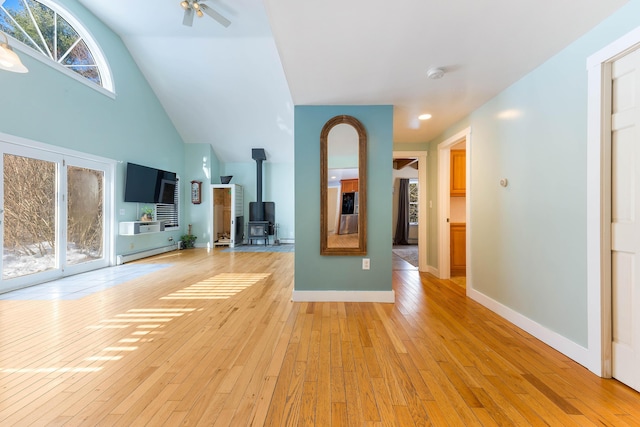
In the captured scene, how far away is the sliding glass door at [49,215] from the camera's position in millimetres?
3250

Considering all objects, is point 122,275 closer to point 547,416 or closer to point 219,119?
point 219,119

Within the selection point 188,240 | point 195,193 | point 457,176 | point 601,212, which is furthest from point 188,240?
point 601,212

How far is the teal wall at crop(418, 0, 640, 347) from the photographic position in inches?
68.7

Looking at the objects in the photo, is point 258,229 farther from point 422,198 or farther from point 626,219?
point 626,219

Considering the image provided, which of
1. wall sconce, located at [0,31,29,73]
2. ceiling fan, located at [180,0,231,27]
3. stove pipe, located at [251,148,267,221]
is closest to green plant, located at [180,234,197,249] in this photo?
stove pipe, located at [251,148,267,221]

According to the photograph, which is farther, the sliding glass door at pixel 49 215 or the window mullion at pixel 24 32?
the window mullion at pixel 24 32

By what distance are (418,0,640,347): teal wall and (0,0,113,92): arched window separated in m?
6.03

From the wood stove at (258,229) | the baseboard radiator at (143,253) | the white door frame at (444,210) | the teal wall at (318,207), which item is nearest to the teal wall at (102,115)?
the baseboard radiator at (143,253)

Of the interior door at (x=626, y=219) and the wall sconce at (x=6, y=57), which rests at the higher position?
the wall sconce at (x=6, y=57)

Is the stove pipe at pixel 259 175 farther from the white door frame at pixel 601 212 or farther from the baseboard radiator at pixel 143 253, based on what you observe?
the white door frame at pixel 601 212

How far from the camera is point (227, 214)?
324 inches

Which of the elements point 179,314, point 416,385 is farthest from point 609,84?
point 179,314

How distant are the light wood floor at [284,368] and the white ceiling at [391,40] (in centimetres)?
221

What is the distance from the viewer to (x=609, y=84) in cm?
159
